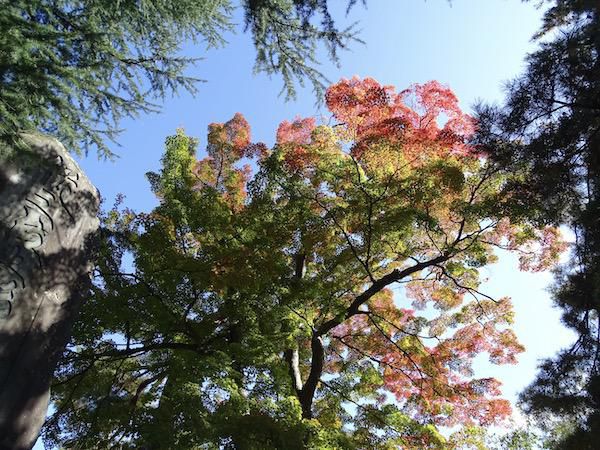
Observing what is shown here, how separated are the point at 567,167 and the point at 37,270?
5.40 metres

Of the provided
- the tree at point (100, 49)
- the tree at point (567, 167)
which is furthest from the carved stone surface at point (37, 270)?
the tree at point (567, 167)

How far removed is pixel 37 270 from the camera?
15.7 feet

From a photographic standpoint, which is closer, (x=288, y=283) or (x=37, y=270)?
(x=37, y=270)

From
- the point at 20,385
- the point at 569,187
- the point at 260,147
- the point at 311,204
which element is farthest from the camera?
the point at 260,147

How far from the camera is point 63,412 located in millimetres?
8625

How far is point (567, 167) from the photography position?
4809 millimetres

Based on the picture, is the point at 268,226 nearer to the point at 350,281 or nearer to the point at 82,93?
the point at 350,281

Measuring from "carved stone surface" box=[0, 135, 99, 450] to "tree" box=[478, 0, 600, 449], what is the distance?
4598mm

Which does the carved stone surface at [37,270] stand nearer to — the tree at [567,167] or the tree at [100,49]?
the tree at [100,49]

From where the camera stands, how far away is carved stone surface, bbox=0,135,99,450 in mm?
4391

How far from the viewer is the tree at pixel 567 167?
14.5 feet

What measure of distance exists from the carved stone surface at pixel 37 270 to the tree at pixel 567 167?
4598mm

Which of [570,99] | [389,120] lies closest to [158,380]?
[389,120]

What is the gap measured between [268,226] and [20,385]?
487 centimetres
